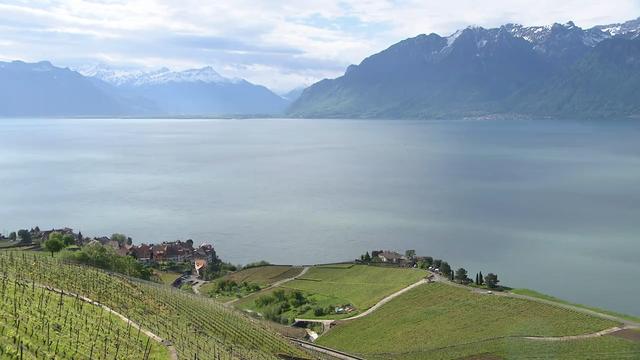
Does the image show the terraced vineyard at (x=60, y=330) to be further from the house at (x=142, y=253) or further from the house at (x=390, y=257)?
the house at (x=142, y=253)

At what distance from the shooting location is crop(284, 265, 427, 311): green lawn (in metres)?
75.4

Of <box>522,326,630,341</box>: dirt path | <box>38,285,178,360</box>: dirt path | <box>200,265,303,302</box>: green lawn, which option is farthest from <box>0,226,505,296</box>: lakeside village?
<box>38,285,178,360</box>: dirt path

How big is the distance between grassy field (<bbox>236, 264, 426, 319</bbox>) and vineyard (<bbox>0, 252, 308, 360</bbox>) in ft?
69.4

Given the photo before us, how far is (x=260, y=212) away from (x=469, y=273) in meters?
57.6

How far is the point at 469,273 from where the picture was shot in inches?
3590

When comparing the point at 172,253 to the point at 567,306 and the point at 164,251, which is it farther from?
the point at 567,306

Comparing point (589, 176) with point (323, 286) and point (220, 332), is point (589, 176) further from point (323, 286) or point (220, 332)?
point (220, 332)

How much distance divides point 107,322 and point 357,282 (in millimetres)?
52111

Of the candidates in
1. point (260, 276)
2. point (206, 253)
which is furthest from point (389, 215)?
point (260, 276)

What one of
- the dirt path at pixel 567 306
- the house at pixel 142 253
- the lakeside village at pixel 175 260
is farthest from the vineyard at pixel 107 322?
the house at pixel 142 253

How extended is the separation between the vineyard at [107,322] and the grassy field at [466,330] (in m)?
14.2

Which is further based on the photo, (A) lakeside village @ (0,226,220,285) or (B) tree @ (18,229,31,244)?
(B) tree @ (18,229,31,244)

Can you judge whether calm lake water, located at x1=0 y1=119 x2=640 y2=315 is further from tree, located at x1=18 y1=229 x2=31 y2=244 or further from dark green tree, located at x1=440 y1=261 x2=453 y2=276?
tree, located at x1=18 y1=229 x2=31 y2=244

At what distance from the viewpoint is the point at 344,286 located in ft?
268
